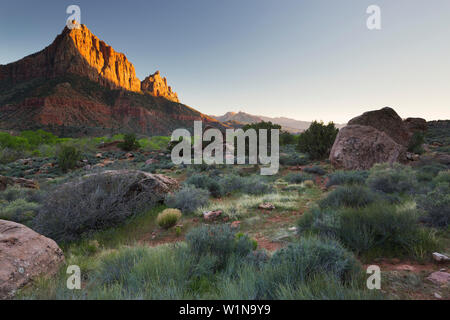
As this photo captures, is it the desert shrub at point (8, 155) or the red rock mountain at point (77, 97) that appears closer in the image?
the desert shrub at point (8, 155)

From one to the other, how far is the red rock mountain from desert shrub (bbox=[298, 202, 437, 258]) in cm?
5722

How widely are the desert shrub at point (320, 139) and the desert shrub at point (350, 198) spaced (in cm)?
949

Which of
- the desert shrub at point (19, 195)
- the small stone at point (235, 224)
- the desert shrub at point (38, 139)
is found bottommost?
the small stone at point (235, 224)

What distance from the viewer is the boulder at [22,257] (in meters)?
2.14

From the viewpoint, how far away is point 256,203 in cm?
596

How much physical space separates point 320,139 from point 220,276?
44.9 ft

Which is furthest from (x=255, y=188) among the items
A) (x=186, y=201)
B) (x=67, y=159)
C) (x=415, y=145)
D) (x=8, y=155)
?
(x=8, y=155)

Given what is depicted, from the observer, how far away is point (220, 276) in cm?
216

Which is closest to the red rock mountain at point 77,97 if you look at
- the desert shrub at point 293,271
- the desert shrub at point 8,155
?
the desert shrub at point 8,155

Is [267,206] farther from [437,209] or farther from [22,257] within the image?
[22,257]

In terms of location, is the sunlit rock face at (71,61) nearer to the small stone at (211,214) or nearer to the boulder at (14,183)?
the boulder at (14,183)

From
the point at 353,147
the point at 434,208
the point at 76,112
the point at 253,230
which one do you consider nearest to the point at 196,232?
the point at 253,230

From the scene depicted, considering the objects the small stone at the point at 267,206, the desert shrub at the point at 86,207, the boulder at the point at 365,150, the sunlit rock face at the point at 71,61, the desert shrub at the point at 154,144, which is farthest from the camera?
the sunlit rock face at the point at 71,61
